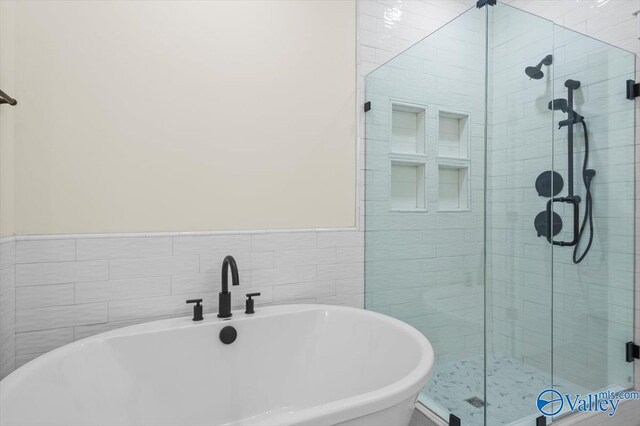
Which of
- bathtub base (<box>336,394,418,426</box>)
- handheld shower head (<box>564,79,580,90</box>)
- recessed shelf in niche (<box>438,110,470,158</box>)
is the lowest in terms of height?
bathtub base (<box>336,394,418,426</box>)

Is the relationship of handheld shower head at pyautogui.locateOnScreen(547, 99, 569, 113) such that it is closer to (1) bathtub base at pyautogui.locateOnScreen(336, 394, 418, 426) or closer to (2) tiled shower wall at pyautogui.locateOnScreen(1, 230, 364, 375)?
(2) tiled shower wall at pyautogui.locateOnScreen(1, 230, 364, 375)

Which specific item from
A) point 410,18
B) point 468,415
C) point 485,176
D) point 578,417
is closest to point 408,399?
point 468,415

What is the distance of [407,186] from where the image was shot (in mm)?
1822

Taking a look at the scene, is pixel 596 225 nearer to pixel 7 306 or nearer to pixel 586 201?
pixel 586 201

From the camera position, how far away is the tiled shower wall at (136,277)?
1339 millimetres

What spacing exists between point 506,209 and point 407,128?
0.69 metres

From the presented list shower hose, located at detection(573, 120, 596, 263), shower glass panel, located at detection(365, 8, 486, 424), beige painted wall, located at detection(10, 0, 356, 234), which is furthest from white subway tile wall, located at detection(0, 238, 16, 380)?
shower hose, located at detection(573, 120, 596, 263)

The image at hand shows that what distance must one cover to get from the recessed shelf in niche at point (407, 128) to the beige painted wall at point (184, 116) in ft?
0.86

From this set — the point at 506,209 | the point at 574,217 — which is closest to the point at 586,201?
the point at 574,217

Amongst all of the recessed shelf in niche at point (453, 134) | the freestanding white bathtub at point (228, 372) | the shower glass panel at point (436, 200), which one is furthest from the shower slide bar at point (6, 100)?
the recessed shelf in niche at point (453, 134)

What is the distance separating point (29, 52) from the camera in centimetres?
135

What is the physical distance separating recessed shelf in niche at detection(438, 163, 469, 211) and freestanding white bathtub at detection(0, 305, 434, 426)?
0.60m

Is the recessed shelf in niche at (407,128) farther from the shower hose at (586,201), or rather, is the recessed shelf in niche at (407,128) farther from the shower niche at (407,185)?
the shower hose at (586,201)

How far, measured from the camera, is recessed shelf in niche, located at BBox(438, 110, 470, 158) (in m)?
1.46
